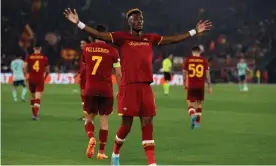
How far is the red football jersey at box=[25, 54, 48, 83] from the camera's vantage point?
2261 cm

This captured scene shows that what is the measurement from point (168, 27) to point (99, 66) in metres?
54.8

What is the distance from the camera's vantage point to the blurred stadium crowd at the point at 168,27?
209 feet

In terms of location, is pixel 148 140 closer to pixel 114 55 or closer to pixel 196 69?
pixel 114 55

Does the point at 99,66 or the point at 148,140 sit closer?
the point at 148,140

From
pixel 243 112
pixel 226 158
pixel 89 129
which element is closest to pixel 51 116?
pixel 243 112

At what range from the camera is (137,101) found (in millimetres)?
11266

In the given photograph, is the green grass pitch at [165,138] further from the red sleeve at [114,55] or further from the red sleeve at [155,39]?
the red sleeve at [155,39]

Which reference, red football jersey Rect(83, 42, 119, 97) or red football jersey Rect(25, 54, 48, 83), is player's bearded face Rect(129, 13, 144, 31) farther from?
red football jersey Rect(25, 54, 48, 83)

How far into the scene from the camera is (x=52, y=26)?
6506 cm

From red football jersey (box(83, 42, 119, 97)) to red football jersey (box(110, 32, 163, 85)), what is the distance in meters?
2.52

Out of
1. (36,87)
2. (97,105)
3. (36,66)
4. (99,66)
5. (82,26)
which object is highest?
(82,26)

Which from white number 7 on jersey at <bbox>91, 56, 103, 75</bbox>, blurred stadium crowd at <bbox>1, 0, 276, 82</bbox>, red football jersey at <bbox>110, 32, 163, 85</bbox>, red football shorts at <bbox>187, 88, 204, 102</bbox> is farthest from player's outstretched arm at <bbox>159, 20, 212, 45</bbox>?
blurred stadium crowd at <bbox>1, 0, 276, 82</bbox>

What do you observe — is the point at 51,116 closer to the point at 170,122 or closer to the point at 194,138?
the point at 170,122

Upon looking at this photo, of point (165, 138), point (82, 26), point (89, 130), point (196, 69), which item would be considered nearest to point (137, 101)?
point (82, 26)
